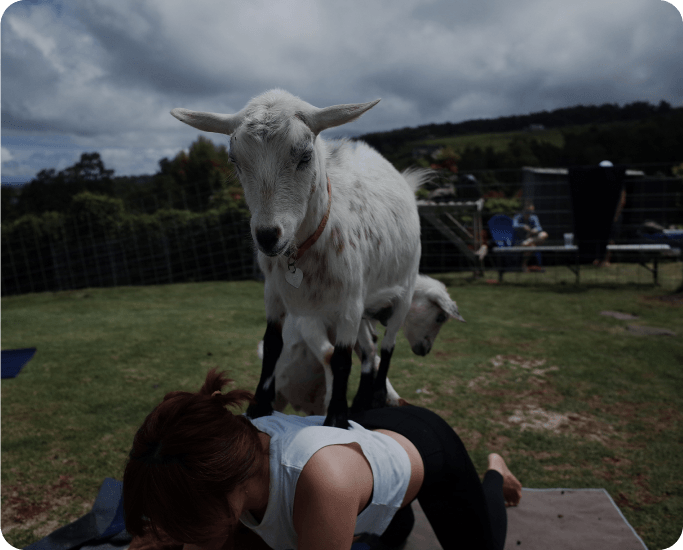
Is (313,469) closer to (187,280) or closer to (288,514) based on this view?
(288,514)

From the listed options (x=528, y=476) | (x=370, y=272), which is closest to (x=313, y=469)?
(x=370, y=272)

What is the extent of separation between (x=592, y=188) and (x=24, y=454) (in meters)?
10.0

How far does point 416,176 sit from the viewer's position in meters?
3.14

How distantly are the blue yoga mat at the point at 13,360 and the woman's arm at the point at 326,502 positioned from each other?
4.85 metres

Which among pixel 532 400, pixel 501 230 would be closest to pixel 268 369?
pixel 532 400

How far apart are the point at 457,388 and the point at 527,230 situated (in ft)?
28.6

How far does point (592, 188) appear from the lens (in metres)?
9.48

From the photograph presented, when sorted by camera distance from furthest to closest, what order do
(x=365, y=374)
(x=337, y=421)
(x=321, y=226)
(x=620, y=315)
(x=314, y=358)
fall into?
(x=620, y=315), (x=314, y=358), (x=365, y=374), (x=337, y=421), (x=321, y=226)

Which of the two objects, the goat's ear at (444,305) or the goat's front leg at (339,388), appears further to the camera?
the goat's ear at (444,305)

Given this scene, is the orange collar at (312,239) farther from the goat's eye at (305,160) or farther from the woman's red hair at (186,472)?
the woman's red hair at (186,472)

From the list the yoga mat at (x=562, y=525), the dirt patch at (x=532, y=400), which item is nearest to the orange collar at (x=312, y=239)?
the yoga mat at (x=562, y=525)

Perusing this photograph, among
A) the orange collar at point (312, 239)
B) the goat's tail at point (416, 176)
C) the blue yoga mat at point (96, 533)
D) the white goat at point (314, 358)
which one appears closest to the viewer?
the orange collar at point (312, 239)

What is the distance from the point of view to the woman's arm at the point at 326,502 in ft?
4.75

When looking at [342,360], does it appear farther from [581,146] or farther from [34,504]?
[581,146]
